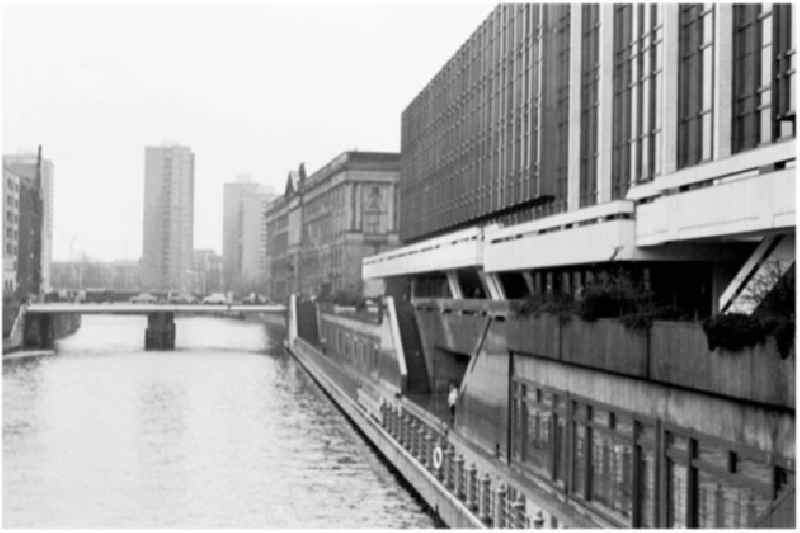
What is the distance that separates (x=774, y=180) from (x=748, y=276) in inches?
138

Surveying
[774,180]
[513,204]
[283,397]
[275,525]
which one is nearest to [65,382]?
[283,397]

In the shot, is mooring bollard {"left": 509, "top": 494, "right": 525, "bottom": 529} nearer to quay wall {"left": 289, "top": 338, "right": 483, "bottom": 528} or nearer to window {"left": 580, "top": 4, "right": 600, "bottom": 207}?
quay wall {"left": 289, "top": 338, "right": 483, "bottom": 528}

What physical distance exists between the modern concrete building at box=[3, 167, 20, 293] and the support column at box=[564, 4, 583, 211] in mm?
111091

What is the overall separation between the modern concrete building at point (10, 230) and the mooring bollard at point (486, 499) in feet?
401

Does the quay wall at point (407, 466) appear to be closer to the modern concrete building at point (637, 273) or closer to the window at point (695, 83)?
the modern concrete building at point (637, 273)

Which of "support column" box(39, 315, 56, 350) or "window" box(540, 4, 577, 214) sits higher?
"window" box(540, 4, 577, 214)

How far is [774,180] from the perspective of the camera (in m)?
20.4

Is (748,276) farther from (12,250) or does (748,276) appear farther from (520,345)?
(12,250)

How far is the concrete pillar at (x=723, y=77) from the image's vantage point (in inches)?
1107

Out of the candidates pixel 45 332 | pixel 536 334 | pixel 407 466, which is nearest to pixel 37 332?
pixel 45 332

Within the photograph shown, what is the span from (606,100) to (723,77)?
878 cm

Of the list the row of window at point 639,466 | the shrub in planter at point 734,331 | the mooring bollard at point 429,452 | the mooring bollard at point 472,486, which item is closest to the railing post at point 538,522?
the row of window at point 639,466

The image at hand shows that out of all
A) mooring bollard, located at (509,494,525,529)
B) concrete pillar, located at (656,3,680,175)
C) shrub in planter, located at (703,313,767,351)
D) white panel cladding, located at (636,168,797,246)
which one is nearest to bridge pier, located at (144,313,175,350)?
concrete pillar, located at (656,3,680,175)

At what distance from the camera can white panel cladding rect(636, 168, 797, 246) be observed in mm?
20156
